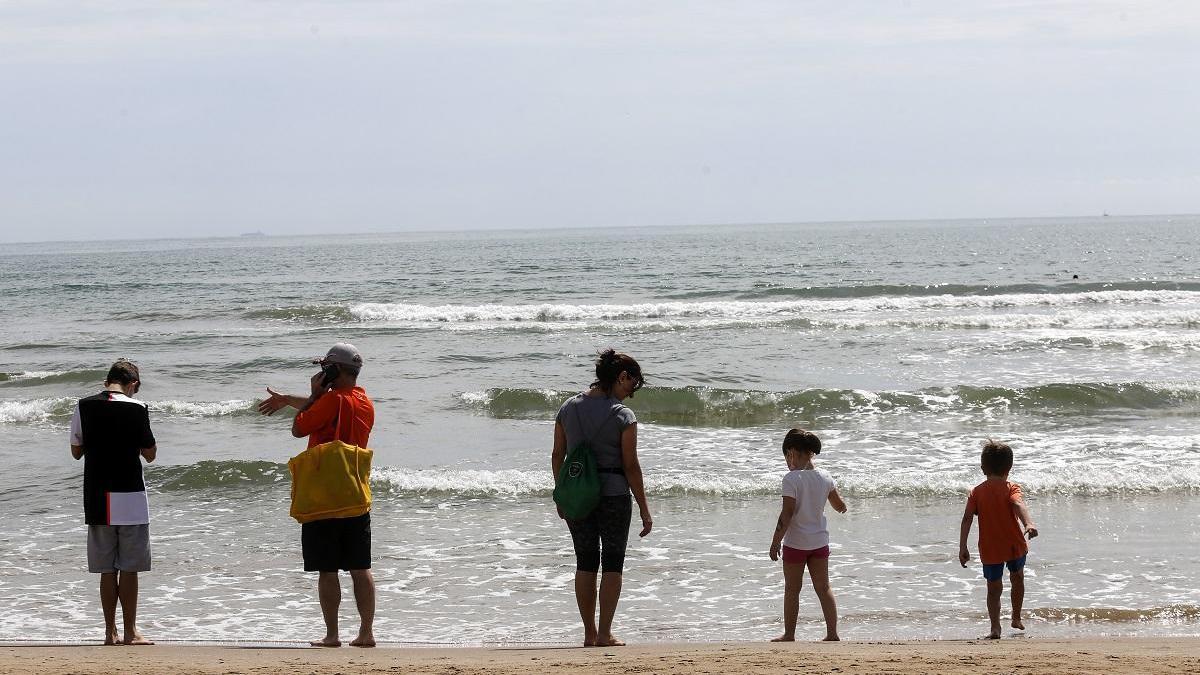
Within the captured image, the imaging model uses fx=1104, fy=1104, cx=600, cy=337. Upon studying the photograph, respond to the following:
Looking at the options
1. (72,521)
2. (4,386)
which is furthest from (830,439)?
(4,386)

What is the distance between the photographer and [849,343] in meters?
22.4

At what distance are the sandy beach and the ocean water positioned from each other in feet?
2.39

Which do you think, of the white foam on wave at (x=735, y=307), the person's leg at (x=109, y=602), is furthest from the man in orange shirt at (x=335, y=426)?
the white foam on wave at (x=735, y=307)

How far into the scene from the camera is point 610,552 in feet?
18.6

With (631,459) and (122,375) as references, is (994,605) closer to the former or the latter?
(631,459)

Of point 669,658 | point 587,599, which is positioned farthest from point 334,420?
point 669,658

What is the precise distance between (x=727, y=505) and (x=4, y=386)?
46.6 ft

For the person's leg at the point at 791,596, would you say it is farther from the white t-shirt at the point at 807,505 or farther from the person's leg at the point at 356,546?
the person's leg at the point at 356,546

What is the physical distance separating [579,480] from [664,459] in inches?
257

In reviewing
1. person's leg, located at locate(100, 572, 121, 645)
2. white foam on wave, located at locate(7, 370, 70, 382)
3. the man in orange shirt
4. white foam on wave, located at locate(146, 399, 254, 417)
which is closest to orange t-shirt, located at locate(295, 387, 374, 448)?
the man in orange shirt

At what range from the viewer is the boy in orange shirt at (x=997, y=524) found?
5.94m

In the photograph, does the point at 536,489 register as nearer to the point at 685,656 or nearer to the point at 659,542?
the point at 659,542

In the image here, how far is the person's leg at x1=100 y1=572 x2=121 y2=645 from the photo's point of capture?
5863 mm

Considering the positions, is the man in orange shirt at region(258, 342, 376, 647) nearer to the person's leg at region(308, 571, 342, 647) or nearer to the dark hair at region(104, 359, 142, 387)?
the person's leg at region(308, 571, 342, 647)
